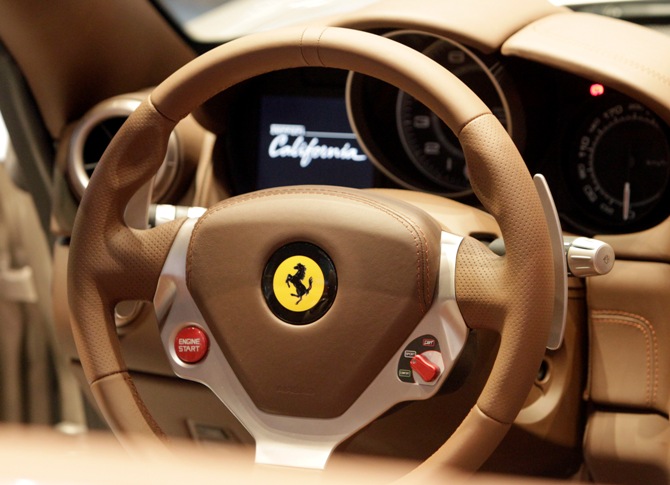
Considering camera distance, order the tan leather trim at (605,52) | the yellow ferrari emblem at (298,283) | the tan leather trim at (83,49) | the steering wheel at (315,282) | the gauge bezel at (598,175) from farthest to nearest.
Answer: the tan leather trim at (83,49) < the gauge bezel at (598,175) < the tan leather trim at (605,52) < the yellow ferrari emblem at (298,283) < the steering wheel at (315,282)

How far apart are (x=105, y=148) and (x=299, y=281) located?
2.26 feet

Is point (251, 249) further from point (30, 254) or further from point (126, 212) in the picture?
point (30, 254)

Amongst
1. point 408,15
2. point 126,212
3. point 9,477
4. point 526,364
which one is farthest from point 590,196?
point 9,477

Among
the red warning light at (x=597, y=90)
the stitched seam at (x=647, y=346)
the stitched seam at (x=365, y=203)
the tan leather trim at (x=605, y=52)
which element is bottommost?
the stitched seam at (x=647, y=346)

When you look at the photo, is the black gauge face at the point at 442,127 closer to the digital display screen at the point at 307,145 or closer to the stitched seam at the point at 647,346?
the digital display screen at the point at 307,145

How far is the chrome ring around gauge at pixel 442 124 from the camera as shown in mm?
1535

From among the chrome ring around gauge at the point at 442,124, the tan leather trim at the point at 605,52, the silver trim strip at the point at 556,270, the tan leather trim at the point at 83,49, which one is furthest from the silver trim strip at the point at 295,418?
the tan leather trim at the point at 83,49

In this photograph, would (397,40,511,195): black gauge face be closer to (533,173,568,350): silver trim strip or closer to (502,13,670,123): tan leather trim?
(502,13,670,123): tan leather trim

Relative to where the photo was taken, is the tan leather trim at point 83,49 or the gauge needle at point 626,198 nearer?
the gauge needle at point 626,198

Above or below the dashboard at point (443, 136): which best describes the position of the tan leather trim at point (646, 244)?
below

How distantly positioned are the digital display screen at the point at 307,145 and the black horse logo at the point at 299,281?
1.85 ft

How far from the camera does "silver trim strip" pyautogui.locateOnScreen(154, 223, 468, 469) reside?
108cm

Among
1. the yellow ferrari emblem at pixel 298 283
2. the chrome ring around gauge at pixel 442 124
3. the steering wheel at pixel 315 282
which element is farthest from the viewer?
the chrome ring around gauge at pixel 442 124

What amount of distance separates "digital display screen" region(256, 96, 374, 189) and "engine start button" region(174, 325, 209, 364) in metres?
0.57
